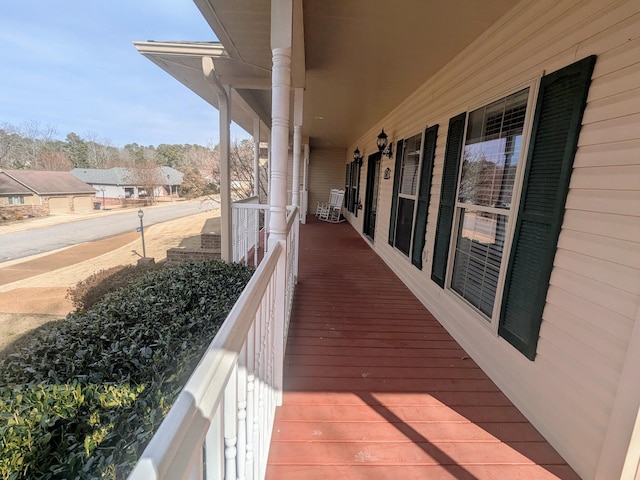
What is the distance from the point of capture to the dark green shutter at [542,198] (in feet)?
5.40

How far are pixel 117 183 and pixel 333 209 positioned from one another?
87.7ft

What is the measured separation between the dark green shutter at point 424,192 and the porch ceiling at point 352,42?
2.34 ft

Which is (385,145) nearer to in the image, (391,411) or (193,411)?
(391,411)

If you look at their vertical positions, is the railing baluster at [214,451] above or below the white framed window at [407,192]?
below

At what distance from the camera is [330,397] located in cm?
200

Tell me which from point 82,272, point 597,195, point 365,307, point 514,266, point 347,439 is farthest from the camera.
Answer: point 82,272

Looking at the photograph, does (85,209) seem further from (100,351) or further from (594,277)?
(594,277)

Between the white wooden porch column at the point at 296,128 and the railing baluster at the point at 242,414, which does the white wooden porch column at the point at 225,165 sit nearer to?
the white wooden porch column at the point at 296,128

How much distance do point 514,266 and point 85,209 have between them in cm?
3018

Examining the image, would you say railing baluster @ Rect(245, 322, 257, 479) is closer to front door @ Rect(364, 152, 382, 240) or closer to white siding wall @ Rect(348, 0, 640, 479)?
white siding wall @ Rect(348, 0, 640, 479)

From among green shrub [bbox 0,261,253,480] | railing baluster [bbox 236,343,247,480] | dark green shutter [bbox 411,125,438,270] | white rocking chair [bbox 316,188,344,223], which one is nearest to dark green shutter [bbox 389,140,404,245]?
dark green shutter [bbox 411,125,438,270]

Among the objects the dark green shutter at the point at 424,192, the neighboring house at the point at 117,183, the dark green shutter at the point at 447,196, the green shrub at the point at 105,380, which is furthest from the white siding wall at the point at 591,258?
the neighboring house at the point at 117,183

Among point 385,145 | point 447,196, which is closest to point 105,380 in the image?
point 447,196

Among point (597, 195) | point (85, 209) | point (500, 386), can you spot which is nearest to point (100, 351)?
point (500, 386)
